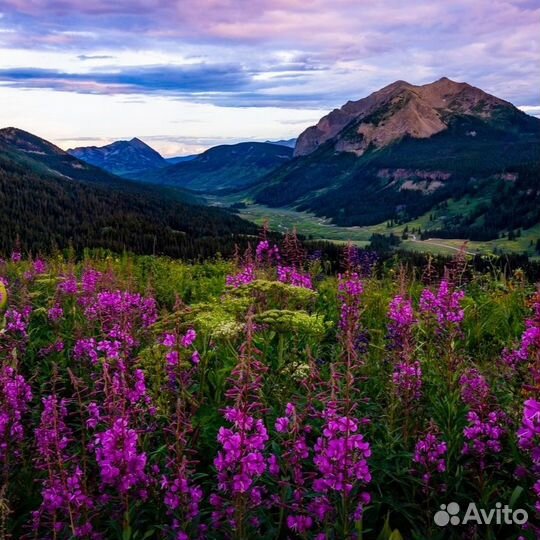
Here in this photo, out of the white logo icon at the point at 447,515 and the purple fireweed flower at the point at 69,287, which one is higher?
the purple fireweed flower at the point at 69,287

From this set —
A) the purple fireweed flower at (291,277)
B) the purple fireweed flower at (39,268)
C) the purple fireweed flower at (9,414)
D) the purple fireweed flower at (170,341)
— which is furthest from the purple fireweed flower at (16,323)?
the purple fireweed flower at (39,268)

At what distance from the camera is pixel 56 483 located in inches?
152

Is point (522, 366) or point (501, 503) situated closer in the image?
point (501, 503)

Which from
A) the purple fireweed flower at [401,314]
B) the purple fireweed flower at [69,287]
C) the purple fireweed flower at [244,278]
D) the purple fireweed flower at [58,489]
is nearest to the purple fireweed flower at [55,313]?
the purple fireweed flower at [69,287]

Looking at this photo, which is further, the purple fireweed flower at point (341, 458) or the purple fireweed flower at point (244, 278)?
the purple fireweed flower at point (244, 278)

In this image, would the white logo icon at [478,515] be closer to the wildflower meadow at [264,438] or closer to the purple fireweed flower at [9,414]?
the wildflower meadow at [264,438]

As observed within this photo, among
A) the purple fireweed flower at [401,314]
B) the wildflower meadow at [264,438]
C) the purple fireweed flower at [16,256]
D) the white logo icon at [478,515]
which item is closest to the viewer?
the wildflower meadow at [264,438]

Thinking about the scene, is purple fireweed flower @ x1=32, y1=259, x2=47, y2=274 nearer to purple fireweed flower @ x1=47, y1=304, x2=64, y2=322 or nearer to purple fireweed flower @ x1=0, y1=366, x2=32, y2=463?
purple fireweed flower @ x1=47, y1=304, x2=64, y2=322

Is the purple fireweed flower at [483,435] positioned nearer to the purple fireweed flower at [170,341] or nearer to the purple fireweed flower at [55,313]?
the purple fireweed flower at [170,341]

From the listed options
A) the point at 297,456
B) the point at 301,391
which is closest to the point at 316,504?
the point at 297,456

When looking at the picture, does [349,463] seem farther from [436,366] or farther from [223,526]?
[436,366]

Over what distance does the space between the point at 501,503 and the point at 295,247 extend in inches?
289

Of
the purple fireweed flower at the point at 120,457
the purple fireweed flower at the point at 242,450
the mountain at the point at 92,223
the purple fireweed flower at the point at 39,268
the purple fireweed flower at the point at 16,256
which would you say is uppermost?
the purple fireweed flower at the point at 242,450

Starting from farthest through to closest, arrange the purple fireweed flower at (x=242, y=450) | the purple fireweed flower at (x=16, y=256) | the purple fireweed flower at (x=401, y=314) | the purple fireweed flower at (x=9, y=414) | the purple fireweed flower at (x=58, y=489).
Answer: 1. the purple fireweed flower at (x=16, y=256)
2. the purple fireweed flower at (x=401, y=314)
3. the purple fireweed flower at (x=9, y=414)
4. the purple fireweed flower at (x=58, y=489)
5. the purple fireweed flower at (x=242, y=450)
